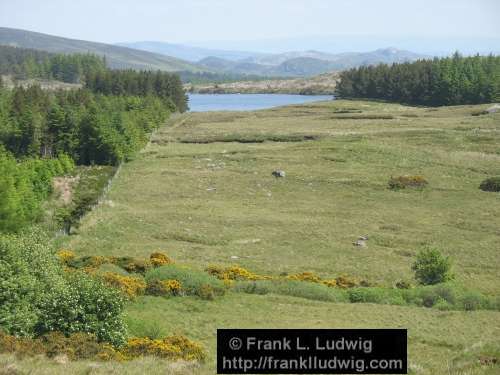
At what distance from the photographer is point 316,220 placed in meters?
56.1

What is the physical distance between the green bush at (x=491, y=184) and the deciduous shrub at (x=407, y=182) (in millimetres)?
6227

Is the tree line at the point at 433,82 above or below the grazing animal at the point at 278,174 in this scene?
above

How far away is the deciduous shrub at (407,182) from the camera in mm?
67562

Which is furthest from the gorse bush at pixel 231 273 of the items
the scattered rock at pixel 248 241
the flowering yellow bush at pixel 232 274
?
the scattered rock at pixel 248 241

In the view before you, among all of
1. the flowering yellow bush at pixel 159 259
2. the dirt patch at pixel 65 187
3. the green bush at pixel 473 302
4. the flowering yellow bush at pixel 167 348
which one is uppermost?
the flowering yellow bush at pixel 167 348

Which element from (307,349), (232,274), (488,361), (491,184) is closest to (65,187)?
(232,274)

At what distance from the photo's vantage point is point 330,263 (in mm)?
43844

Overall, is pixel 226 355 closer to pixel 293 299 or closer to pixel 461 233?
pixel 293 299

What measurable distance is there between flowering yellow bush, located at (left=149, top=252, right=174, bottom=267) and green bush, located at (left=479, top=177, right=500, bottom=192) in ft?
131

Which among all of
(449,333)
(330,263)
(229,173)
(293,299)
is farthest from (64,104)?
(449,333)

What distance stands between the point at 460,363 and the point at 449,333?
23.1 ft

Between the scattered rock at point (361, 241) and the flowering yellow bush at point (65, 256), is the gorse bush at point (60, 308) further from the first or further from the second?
the scattered rock at point (361, 241)

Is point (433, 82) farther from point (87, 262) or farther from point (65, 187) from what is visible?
point (87, 262)

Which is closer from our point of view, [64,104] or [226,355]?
[226,355]
